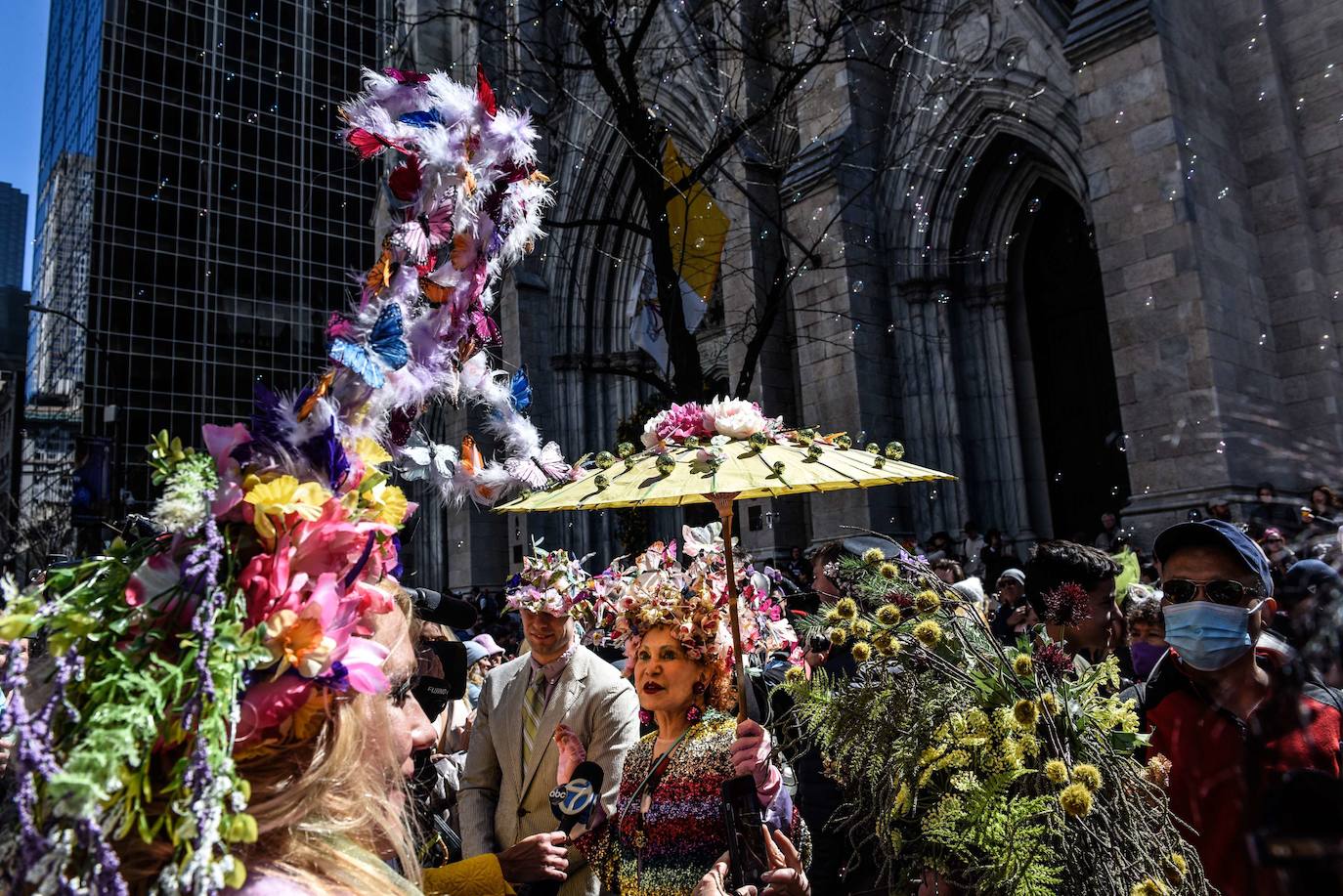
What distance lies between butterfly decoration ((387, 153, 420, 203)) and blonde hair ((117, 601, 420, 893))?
4.23ft

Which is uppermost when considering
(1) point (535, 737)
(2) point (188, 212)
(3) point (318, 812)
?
(2) point (188, 212)

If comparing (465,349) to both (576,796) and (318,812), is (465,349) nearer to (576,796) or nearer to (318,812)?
(318,812)

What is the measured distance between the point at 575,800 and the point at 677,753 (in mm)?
482

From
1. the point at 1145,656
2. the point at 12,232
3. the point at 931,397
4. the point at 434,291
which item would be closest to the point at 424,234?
the point at 434,291

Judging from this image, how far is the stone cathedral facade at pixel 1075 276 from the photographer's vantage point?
908 centimetres

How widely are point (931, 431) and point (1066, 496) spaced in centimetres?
214

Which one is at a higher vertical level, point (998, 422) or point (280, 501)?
point (998, 422)

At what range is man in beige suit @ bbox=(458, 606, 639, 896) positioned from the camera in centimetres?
421

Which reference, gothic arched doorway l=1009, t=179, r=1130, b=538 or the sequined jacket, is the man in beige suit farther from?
gothic arched doorway l=1009, t=179, r=1130, b=538

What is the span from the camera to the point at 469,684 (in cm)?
690

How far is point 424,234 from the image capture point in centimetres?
223

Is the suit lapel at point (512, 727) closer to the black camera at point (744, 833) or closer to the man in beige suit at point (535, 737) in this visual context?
the man in beige suit at point (535, 737)

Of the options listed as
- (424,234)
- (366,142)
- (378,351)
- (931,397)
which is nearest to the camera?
(378,351)

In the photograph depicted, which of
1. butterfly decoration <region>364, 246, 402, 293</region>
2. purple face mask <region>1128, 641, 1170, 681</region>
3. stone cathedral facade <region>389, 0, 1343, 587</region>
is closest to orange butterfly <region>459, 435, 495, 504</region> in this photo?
butterfly decoration <region>364, 246, 402, 293</region>
